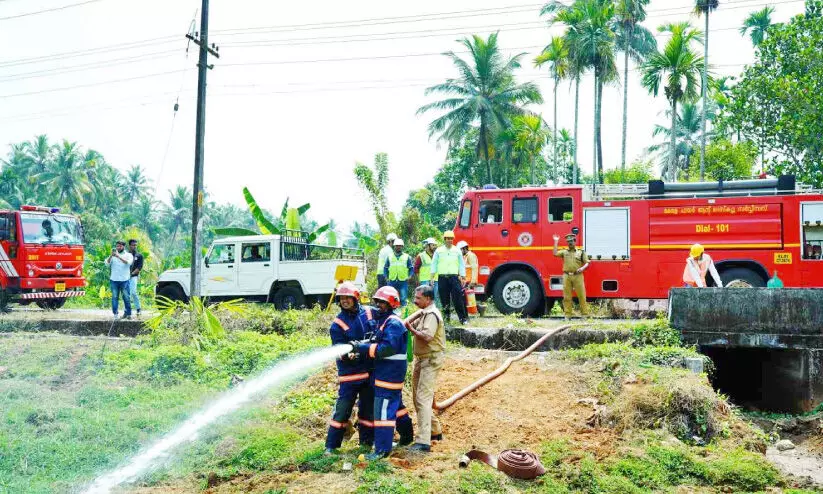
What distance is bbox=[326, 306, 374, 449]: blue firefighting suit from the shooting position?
5949 millimetres

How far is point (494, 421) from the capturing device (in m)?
7.25

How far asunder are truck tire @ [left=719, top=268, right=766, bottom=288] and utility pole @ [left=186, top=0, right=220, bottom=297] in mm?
9665

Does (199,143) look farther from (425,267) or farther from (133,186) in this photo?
(133,186)

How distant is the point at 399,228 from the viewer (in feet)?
78.3

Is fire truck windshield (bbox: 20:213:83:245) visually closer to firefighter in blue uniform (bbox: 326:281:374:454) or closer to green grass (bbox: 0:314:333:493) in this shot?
green grass (bbox: 0:314:333:493)

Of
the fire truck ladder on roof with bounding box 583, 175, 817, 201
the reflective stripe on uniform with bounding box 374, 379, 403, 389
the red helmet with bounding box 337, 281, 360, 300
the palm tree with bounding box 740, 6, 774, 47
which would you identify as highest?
the palm tree with bounding box 740, 6, 774, 47

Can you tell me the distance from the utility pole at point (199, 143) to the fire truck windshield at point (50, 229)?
565 cm

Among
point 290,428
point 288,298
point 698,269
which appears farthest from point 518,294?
point 290,428

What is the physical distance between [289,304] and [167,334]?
3512mm

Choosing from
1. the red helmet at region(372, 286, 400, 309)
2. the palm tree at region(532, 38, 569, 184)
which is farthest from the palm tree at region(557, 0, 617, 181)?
the red helmet at region(372, 286, 400, 309)

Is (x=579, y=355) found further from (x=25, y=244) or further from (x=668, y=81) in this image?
(x=668, y=81)

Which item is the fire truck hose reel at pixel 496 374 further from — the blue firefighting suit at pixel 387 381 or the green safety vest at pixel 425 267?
the green safety vest at pixel 425 267

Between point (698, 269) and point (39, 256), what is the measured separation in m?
14.5

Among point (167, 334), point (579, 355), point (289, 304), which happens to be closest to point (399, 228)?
point (289, 304)
